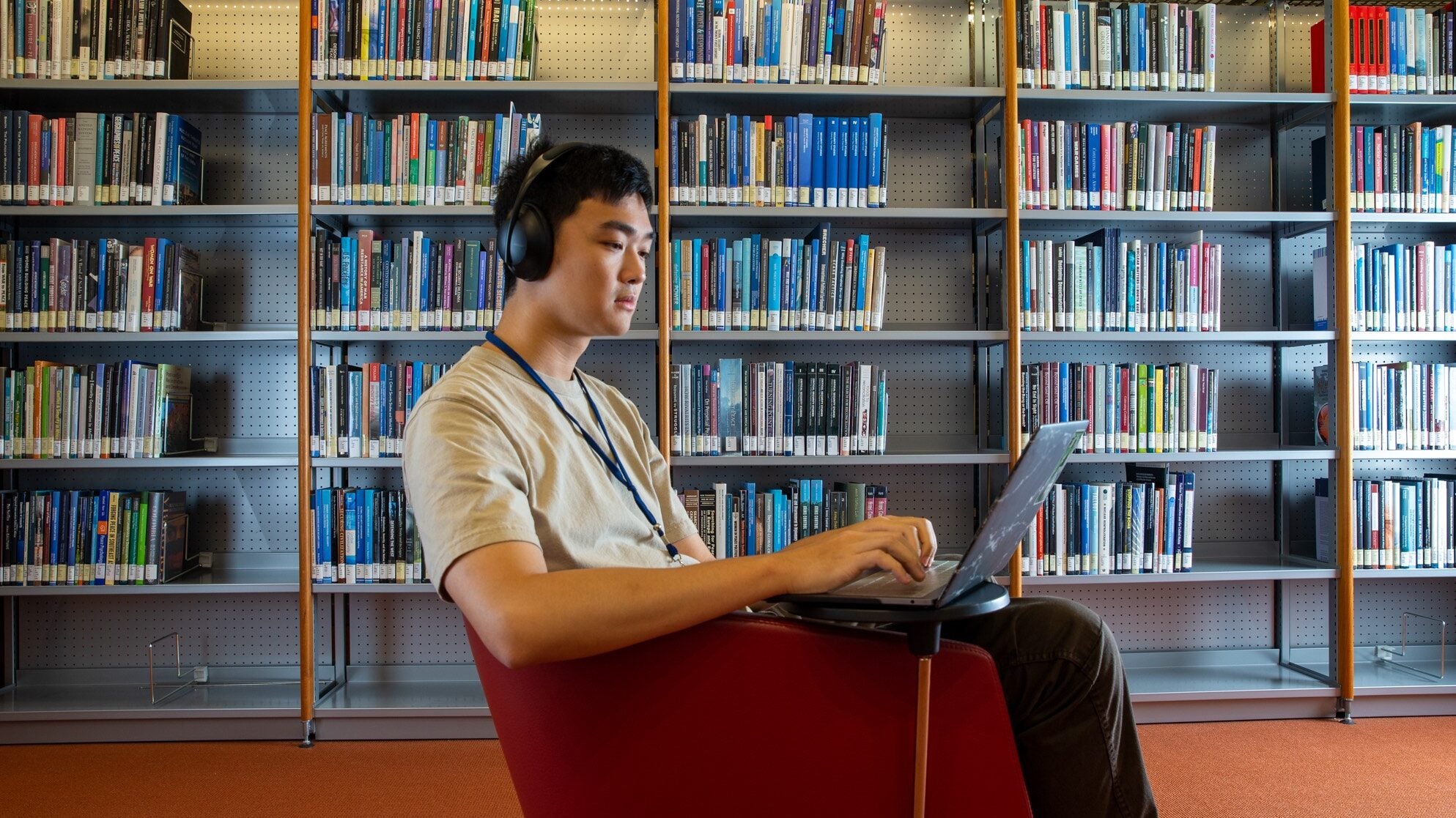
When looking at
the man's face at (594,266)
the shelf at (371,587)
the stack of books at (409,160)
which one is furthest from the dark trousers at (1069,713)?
the stack of books at (409,160)

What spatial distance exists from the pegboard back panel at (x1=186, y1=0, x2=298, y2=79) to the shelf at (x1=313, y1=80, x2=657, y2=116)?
1.35 ft

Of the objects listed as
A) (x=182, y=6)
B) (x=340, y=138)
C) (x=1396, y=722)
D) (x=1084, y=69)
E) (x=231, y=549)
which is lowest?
(x=1396, y=722)

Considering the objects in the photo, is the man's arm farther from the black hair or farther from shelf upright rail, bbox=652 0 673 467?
shelf upright rail, bbox=652 0 673 467

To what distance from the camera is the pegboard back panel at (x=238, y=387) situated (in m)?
3.07

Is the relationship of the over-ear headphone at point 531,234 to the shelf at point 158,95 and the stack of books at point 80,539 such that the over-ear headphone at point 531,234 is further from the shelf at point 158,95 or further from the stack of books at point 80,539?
the stack of books at point 80,539

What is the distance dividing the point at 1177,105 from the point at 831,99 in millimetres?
1130

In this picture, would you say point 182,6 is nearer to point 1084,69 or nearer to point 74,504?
point 74,504

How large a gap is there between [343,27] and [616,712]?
2523 millimetres

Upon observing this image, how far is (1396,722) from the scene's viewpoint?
2844 millimetres

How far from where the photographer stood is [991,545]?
36.4 inches

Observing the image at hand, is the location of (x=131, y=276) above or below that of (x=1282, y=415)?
above

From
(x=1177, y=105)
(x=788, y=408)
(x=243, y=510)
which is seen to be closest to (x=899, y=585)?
(x=788, y=408)

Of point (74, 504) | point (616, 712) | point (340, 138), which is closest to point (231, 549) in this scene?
point (74, 504)

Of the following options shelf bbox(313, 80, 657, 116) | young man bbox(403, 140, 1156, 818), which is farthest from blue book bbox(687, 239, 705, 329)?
young man bbox(403, 140, 1156, 818)
